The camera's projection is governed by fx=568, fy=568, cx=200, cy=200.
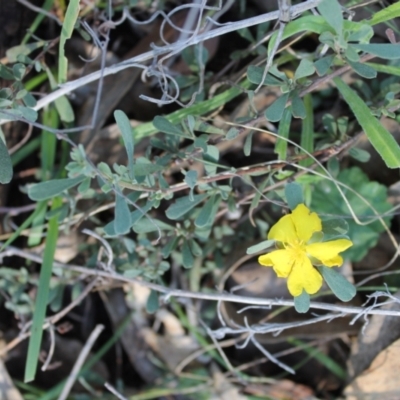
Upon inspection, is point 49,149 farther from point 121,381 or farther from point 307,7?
point 307,7

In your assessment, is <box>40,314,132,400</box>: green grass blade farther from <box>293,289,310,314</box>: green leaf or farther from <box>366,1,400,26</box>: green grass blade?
<box>366,1,400,26</box>: green grass blade

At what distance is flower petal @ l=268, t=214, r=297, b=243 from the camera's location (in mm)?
1188

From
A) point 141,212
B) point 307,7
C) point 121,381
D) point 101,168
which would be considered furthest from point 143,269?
point 307,7

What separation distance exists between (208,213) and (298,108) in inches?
13.9

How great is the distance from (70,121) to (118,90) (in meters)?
0.23

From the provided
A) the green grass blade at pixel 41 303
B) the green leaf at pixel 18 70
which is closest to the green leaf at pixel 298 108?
the green leaf at pixel 18 70

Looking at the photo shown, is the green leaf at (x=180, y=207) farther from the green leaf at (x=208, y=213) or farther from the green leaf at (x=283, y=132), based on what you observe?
the green leaf at (x=283, y=132)

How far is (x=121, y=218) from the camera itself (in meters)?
1.24

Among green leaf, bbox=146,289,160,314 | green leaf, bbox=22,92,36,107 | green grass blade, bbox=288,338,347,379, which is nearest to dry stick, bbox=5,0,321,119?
green leaf, bbox=22,92,36,107

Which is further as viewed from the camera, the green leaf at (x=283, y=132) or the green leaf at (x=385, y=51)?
the green leaf at (x=283, y=132)

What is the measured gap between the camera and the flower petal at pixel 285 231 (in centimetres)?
119

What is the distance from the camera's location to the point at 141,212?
136 centimetres

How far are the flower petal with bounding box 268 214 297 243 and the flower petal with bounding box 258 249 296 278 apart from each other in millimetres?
29

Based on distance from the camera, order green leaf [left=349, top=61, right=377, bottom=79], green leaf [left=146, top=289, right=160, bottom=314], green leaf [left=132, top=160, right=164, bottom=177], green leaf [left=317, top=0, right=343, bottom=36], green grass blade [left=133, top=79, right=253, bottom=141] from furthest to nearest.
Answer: green leaf [left=146, top=289, right=160, bottom=314] → green grass blade [left=133, top=79, right=253, bottom=141] → green leaf [left=132, top=160, right=164, bottom=177] → green leaf [left=349, top=61, right=377, bottom=79] → green leaf [left=317, top=0, right=343, bottom=36]
